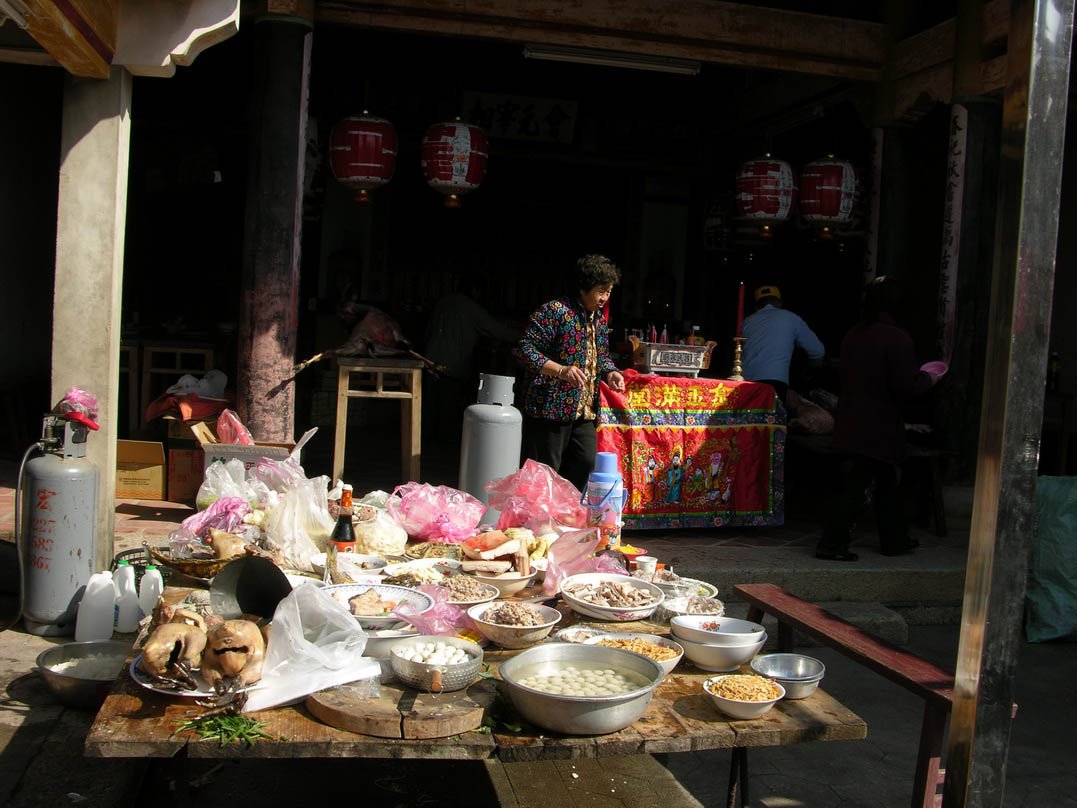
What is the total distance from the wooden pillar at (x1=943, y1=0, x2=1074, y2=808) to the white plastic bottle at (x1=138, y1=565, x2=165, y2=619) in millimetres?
3335

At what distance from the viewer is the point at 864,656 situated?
11.1 feet

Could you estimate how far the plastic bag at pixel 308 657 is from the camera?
8.43ft

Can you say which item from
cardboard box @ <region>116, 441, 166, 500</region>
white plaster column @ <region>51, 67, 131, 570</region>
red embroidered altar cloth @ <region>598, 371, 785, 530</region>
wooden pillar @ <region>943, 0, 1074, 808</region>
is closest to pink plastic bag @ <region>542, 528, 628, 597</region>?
wooden pillar @ <region>943, 0, 1074, 808</region>

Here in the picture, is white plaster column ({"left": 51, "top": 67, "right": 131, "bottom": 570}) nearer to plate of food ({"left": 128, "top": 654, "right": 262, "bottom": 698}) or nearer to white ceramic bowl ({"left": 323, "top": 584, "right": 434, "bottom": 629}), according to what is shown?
white ceramic bowl ({"left": 323, "top": 584, "right": 434, "bottom": 629})

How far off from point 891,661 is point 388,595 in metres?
1.76

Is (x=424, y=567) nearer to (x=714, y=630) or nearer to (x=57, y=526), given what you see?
(x=714, y=630)

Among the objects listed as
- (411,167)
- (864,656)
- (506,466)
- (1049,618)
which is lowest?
(1049,618)

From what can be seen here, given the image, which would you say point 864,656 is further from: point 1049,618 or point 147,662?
point 1049,618

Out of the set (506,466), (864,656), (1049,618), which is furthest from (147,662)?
(1049,618)

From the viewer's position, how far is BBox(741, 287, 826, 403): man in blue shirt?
23.0 feet

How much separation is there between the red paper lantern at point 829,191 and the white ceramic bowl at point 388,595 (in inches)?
240

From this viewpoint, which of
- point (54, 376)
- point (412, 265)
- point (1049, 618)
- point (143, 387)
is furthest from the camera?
point (412, 265)

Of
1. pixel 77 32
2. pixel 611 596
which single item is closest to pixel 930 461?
pixel 611 596

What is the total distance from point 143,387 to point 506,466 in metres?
4.20
